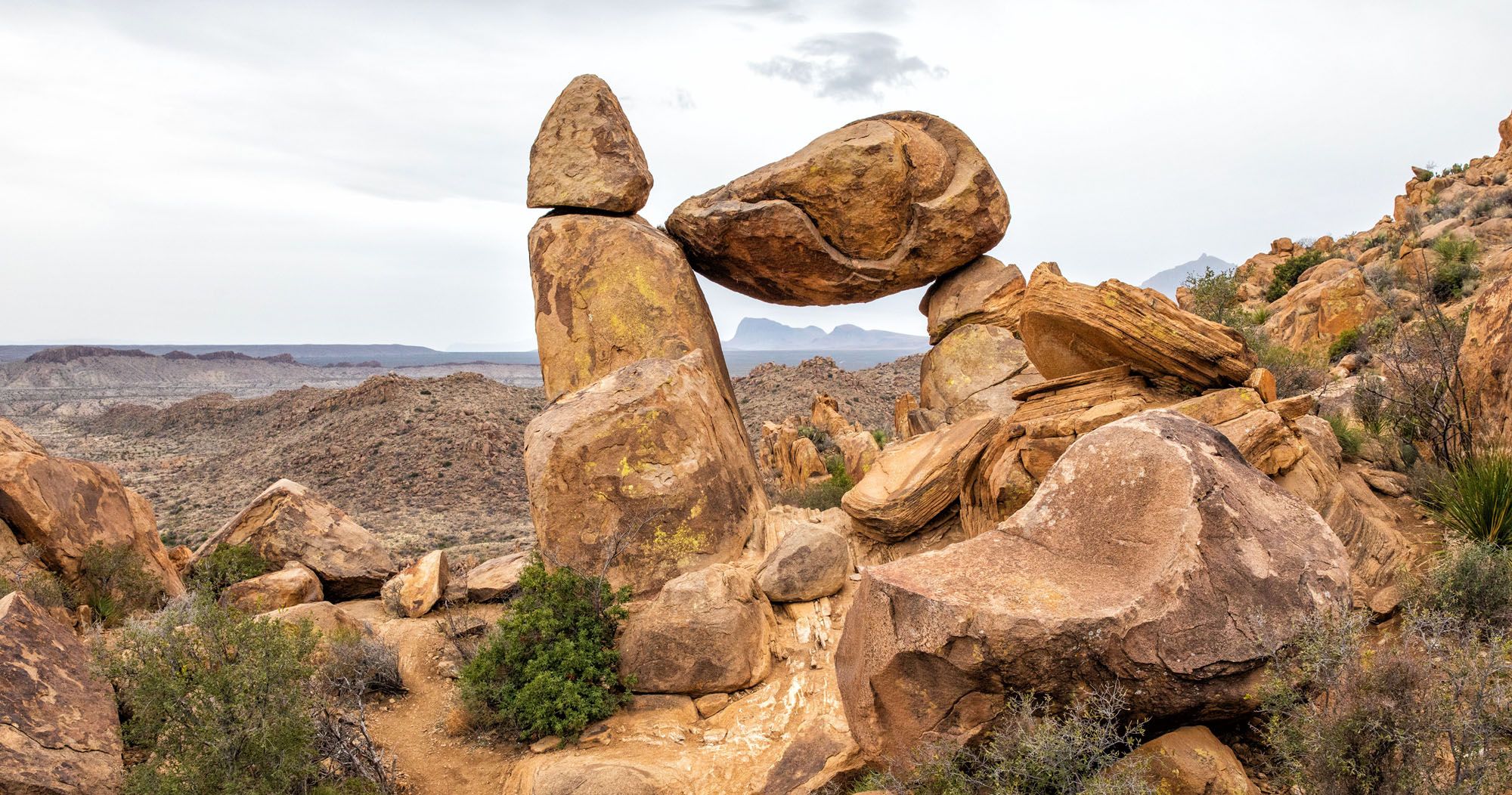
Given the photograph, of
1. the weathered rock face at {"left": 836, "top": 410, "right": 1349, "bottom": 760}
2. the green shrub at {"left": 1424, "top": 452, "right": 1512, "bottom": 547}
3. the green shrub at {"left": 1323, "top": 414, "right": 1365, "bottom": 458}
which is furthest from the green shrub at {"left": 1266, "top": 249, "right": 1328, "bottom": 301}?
the weathered rock face at {"left": 836, "top": 410, "right": 1349, "bottom": 760}

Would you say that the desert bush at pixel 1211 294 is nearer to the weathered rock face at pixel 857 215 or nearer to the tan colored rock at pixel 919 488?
the weathered rock face at pixel 857 215

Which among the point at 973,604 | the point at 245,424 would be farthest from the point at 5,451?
the point at 245,424

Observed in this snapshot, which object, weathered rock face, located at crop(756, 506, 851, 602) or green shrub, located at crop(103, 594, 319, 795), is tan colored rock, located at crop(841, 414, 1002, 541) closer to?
weathered rock face, located at crop(756, 506, 851, 602)

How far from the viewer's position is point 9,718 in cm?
602

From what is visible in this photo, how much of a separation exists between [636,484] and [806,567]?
206 centimetres

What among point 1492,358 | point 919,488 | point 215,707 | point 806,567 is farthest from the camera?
point 919,488

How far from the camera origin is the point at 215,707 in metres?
6.02

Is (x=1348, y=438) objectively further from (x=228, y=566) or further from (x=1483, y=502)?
(x=228, y=566)

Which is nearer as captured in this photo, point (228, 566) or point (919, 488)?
point (919, 488)

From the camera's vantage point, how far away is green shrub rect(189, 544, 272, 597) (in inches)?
458

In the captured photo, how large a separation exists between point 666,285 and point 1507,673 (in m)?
9.60

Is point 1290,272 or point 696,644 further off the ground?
point 1290,272

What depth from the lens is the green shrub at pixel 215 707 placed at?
5.88 metres

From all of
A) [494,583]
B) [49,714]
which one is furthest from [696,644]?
[49,714]
